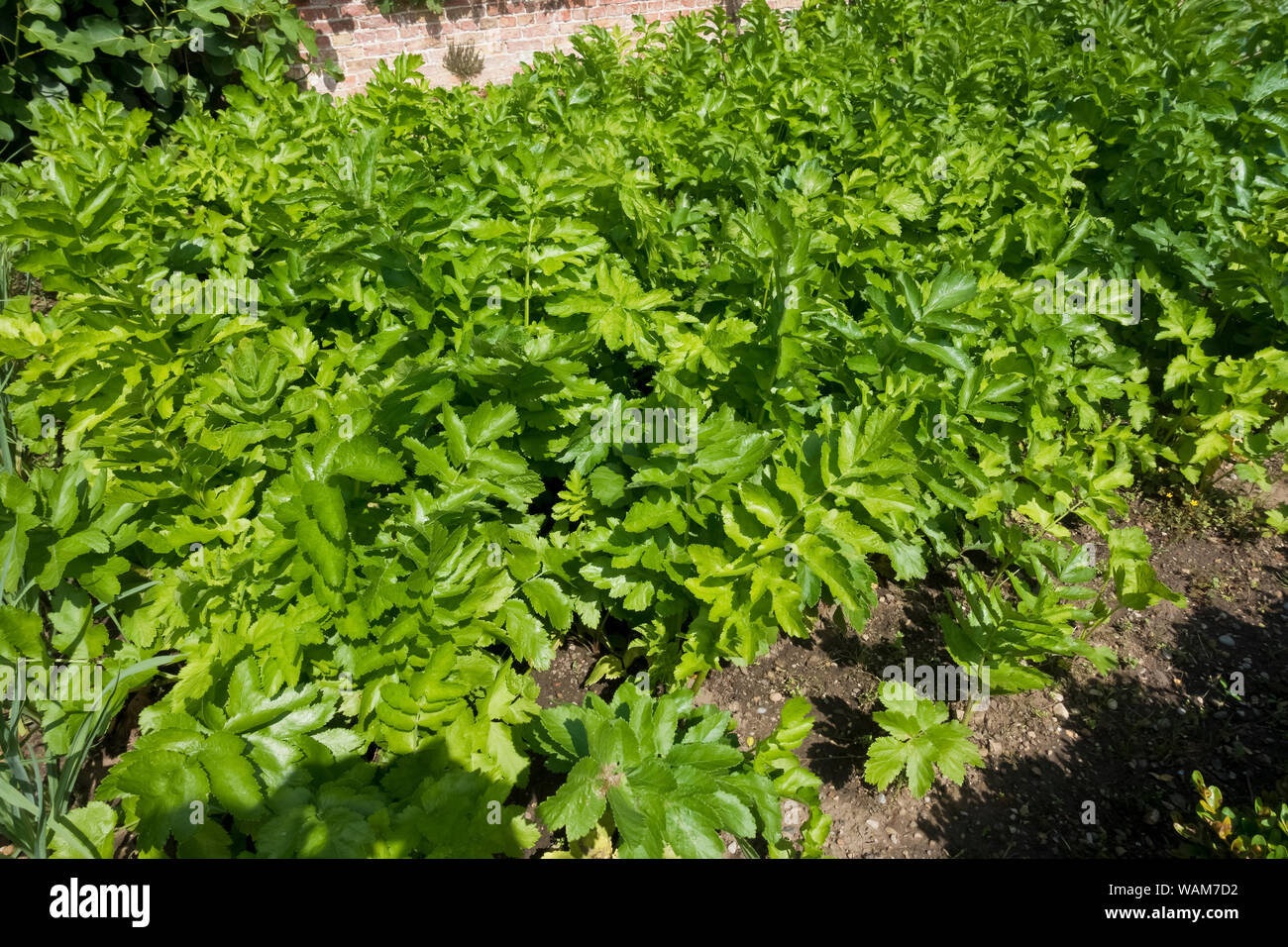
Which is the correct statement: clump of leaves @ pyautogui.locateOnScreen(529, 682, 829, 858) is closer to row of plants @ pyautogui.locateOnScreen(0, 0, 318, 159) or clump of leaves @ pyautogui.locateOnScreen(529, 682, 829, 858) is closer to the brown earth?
the brown earth

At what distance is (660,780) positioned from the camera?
1506 mm

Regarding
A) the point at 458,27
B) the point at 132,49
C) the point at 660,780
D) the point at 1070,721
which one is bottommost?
the point at 1070,721

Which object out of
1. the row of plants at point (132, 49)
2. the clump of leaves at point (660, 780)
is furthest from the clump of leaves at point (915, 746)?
the row of plants at point (132, 49)

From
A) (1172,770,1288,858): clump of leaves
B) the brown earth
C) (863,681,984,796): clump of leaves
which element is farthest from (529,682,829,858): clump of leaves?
(1172,770,1288,858): clump of leaves

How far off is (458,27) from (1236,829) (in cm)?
885

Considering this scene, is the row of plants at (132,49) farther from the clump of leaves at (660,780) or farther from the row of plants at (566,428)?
the clump of leaves at (660,780)

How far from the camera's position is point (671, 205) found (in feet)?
11.8

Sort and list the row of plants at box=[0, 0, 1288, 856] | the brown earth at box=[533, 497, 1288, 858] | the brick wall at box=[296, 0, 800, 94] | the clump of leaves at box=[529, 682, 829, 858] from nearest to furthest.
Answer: the clump of leaves at box=[529, 682, 829, 858], the row of plants at box=[0, 0, 1288, 856], the brown earth at box=[533, 497, 1288, 858], the brick wall at box=[296, 0, 800, 94]

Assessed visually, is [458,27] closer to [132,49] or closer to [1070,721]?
[132,49]

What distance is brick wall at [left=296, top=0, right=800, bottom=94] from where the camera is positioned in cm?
732

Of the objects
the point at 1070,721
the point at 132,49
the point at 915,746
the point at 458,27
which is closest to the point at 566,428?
the point at 915,746

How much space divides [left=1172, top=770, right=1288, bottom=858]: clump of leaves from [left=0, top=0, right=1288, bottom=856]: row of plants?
0.52 meters

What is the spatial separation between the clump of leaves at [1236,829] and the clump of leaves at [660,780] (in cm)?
101

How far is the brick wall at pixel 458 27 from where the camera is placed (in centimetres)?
732
